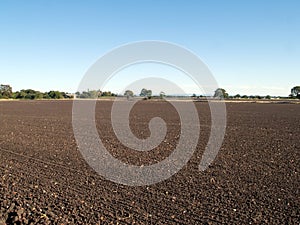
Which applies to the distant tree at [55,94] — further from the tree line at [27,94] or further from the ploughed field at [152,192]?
the ploughed field at [152,192]

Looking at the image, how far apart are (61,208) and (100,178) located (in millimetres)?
2216

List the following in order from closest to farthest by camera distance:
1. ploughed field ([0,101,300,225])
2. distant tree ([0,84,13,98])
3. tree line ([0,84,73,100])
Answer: ploughed field ([0,101,300,225]) → distant tree ([0,84,13,98]) → tree line ([0,84,73,100])

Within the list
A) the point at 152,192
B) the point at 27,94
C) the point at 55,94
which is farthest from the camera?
the point at 55,94

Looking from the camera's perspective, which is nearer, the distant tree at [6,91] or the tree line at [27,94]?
the distant tree at [6,91]

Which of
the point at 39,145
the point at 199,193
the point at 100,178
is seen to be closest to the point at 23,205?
the point at 100,178

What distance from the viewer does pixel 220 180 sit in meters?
8.20

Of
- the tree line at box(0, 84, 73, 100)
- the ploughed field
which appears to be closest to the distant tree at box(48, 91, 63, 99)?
the tree line at box(0, 84, 73, 100)

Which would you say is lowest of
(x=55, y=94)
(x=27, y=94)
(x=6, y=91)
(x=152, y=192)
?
(x=152, y=192)

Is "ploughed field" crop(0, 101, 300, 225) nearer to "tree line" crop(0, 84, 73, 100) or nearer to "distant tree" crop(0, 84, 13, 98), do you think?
"distant tree" crop(0, 84, 13, 98)

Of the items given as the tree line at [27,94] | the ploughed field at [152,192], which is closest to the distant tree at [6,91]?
the tree line at [27,94]

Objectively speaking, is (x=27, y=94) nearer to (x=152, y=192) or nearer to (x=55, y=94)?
(x=55, y=94)

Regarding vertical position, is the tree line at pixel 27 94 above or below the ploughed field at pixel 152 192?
above

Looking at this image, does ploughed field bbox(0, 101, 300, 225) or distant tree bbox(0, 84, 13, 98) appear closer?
ploughed field bbox(0, 101, 300, 225)

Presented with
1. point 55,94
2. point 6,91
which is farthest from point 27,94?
point 55,94
